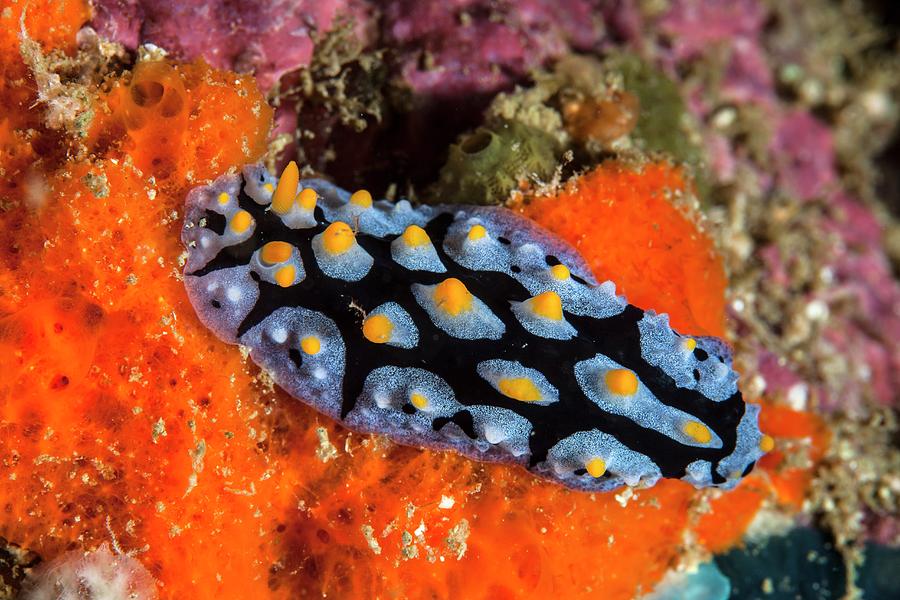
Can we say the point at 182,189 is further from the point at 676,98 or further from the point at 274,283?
the point at 676,98

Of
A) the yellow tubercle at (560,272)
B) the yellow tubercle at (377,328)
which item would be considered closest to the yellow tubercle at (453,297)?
the yellow tubercle at (377,328)

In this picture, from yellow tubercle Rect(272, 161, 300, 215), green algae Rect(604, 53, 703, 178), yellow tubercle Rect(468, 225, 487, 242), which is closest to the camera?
yellow tubercle Rect(272, 161, 300, 215)

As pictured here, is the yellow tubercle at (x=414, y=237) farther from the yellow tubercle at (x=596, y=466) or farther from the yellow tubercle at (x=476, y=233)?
the yellow tubercle at (x=596, y=466)

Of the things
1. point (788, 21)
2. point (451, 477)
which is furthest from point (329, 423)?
point (788, 21)

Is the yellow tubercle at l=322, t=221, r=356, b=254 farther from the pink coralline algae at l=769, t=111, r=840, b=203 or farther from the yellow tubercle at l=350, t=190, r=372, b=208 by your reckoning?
the pink coralline algae at l=769, t=111, r=840, b=203

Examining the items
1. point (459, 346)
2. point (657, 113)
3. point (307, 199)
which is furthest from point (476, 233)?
point (657, 113)

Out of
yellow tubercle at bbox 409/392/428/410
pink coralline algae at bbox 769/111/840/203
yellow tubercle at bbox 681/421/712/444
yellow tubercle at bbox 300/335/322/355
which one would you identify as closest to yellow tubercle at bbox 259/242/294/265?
yellow tubercle at bbox 300/335/322/355

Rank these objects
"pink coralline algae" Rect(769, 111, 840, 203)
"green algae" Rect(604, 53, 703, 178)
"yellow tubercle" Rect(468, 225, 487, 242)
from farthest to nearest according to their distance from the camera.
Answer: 1. "pink coralline algae" Rect(769, 111, 840, 203)
2. "green algae" Rect(604, 53, 703, 178)
3. "yellow tubercle" Rect(468, 225, 487, 242)
